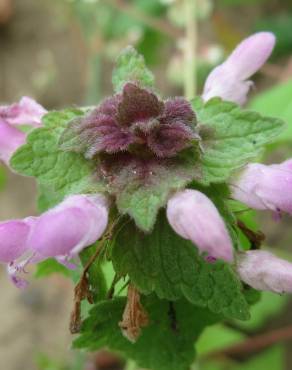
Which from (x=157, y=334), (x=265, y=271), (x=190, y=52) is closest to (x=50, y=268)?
(x=157, y=334)

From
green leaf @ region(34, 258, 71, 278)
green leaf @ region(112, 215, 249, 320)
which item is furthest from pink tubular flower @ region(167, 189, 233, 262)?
green leaf @ region(34, 258, 71, 278)

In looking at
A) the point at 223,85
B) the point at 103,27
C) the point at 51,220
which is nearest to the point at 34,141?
the point at 51,220

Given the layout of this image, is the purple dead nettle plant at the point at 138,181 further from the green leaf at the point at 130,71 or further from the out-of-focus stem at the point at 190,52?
the out-of-focus stem at the point at 190,52

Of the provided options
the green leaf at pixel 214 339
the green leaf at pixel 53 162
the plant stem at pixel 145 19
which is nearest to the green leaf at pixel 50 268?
the green leaf at pixel 53 162

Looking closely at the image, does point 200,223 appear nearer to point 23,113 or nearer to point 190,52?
point 23,113

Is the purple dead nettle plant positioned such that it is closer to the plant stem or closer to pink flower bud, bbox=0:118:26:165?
pink flower bud, bbox=0:118:26:165

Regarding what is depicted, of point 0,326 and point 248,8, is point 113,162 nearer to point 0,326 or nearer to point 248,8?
point 0,326
